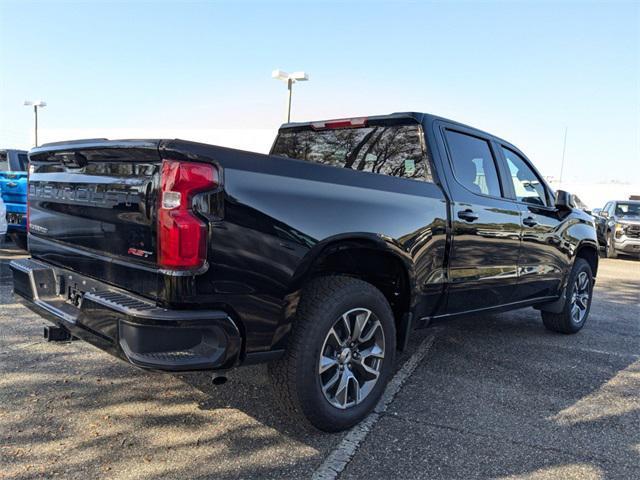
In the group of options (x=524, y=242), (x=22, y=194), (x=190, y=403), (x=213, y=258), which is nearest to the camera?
(x=213, y=258)

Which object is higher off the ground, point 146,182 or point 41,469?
point 146,182

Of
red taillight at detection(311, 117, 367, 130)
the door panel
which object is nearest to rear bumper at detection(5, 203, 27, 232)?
red taillight at detection(311, 117, 367, 130)

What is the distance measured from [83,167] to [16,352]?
77.3 inches

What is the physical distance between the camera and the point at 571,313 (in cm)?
533

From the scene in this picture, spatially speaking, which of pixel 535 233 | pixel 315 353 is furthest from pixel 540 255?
pixel 315 353

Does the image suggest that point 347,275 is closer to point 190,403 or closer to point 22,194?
point 190,403

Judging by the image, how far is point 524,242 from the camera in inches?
174

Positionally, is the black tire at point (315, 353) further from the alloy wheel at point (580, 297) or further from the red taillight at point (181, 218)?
the alloy wheel at point (580, 297)

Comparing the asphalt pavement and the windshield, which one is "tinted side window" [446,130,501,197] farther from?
the windshield

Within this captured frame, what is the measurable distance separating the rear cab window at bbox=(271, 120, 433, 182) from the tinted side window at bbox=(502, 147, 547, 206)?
124 cm

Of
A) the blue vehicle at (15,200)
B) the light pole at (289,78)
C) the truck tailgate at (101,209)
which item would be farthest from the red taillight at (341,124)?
the light pole at (289,78)

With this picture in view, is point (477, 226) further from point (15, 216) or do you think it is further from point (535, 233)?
point (15, 216)

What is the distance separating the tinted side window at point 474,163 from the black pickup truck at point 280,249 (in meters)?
0.02

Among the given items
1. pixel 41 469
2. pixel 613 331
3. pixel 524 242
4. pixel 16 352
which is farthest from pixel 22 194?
pixel 613 331
